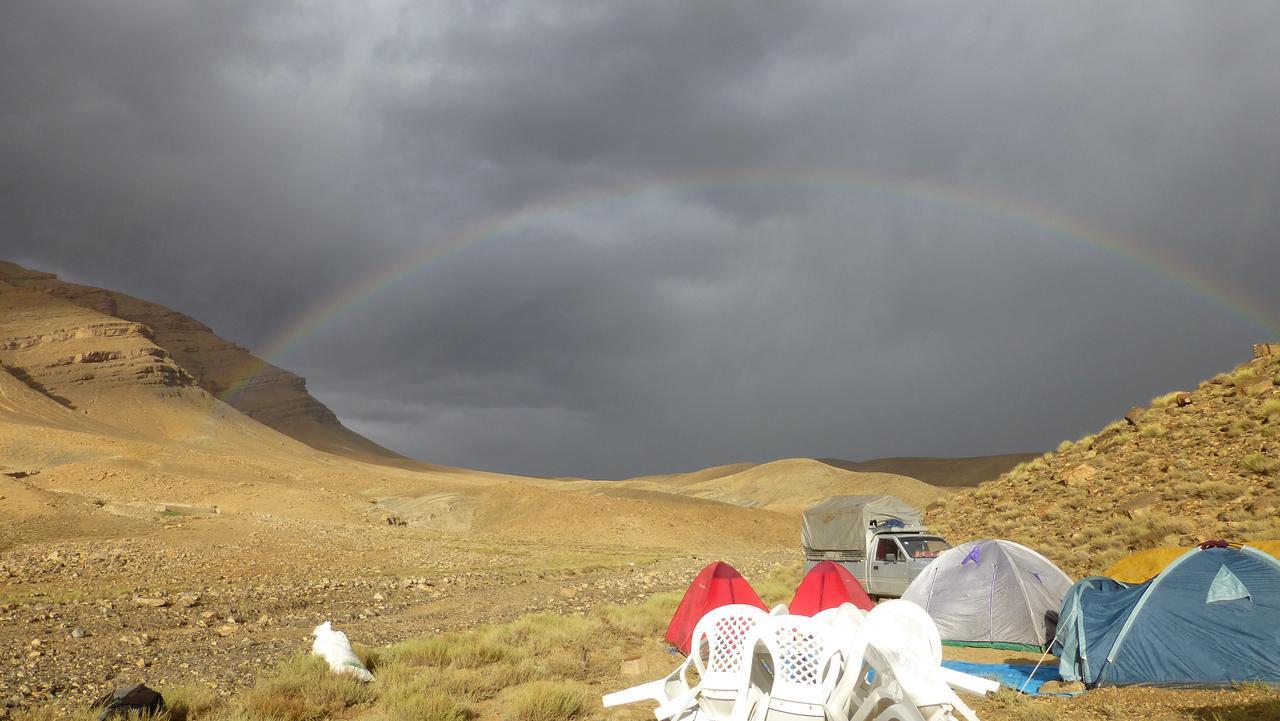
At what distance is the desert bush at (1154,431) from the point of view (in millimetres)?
26669

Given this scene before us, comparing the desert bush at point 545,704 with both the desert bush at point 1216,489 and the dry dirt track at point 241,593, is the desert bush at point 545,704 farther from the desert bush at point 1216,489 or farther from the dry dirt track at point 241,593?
the desert bush at point 1216,489

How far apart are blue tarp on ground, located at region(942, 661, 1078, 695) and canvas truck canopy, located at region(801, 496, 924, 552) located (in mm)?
12254

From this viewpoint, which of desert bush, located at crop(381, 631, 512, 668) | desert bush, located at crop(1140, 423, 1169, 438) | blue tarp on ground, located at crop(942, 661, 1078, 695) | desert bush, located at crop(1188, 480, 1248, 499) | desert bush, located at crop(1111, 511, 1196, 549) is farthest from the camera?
desert bush, located at crop(1140, 423, 1169, 438)

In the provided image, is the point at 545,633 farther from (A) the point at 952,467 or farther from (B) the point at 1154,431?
(A) the point at 952,467

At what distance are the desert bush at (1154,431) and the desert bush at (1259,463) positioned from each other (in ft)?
20.1

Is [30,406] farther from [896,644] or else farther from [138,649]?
[896,644]

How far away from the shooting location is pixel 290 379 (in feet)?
641

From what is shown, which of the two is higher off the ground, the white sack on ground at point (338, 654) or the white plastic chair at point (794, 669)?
the white plastic chair at point (794, 669)

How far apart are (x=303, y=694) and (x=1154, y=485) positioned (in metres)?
23.3

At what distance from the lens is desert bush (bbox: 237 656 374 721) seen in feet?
30.0

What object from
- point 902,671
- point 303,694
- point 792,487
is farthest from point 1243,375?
point 792,487

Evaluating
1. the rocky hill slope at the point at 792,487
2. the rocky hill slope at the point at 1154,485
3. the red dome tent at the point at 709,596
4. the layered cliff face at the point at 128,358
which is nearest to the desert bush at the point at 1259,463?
the rocky hill slope at the point at 1154,485

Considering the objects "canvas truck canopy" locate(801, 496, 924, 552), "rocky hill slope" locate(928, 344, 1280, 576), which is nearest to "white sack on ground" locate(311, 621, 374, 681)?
"rocky hill slope" locate(928, 344, 1280, 576)

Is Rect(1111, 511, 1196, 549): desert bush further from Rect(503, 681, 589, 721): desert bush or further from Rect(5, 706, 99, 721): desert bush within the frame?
Rect(5, 706, 99, 721): desert bush
